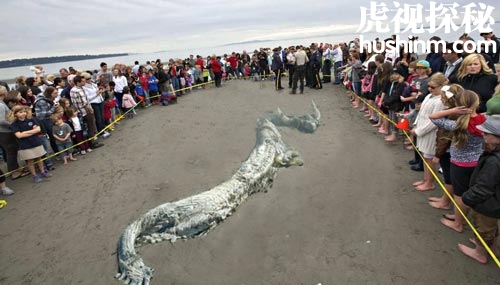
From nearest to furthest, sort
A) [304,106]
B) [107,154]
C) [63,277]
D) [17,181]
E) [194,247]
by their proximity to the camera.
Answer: [63,277], [194,247], [17,181], [107,154], [304,106]

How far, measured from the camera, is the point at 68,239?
4777 millimetres

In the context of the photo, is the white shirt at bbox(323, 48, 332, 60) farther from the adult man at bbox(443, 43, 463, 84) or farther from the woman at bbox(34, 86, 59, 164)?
the woman at bbox(34, 86, 59, 164)

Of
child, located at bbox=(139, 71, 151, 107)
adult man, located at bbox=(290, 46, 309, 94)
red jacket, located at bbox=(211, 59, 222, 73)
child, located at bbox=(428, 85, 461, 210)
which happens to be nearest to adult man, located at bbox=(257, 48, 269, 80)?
red jacket, located at bbox=(211, 59, 222, 73)

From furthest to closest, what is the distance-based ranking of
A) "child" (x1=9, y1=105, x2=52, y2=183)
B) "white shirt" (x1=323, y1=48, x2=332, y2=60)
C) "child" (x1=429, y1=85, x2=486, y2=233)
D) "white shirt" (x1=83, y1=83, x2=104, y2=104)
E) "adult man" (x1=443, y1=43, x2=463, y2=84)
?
1. "white shirt" (x1=323, y1=48, x2=332, y2=60)
2. "white shirt" (x1=83, y1=83, x2=104, y2=104)
3. "adult man" (x1=443, y1=43, x2=463, y2=84)
4. "child" (x1=9, y1=105, x2=52, y2=183)
5. "child" (x1=429, y1=85, x2=486, y2=233)

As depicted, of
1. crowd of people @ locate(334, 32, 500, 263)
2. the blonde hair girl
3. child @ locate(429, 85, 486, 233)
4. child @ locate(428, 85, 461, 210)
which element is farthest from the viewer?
the blonde hair girl

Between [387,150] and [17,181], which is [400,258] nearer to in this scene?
[387,150]

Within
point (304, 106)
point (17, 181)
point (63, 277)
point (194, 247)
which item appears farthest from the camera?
point (304, 106)

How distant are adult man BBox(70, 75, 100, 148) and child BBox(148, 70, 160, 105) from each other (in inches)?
194

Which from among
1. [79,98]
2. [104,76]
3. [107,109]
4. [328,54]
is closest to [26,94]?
[79,98]

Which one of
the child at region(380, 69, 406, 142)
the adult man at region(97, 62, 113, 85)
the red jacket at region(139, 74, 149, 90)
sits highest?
the adult man at region(97, 62, 113, 85)

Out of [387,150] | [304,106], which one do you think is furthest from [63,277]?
[304,106]

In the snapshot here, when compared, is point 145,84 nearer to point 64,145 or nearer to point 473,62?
point 64,145

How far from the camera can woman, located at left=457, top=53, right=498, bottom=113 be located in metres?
5.18

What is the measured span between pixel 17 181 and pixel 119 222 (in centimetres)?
379
